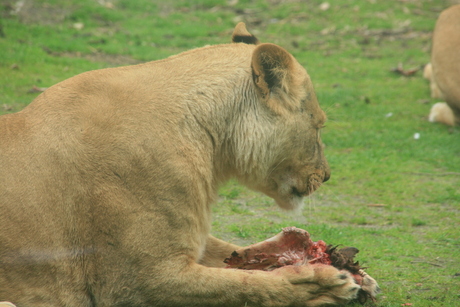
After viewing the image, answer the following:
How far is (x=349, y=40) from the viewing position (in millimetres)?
13312

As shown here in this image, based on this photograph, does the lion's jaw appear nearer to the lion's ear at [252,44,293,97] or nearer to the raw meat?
the raw meat

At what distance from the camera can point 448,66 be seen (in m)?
8.90

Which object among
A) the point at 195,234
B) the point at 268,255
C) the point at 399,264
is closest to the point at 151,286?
the point at 195,234

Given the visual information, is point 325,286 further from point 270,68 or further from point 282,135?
point 270,68

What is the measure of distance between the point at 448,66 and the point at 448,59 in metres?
0.13

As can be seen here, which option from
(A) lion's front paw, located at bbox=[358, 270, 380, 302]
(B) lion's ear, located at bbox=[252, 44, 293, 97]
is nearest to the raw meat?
(A) lion's front paw, located at bbox=[358, 270, 380, 302]

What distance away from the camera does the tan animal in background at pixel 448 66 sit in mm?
8734

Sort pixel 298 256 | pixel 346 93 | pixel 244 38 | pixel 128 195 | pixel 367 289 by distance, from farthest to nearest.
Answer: pixel 346 93 → pixel 244 38 → pixel 298 256 → pixel 367 289 → pixel 128 195

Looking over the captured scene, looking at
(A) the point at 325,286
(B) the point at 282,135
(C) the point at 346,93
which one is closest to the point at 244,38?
(B) the point at 282,135

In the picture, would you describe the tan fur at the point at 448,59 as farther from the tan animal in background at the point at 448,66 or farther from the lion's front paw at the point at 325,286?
the lion's front paw at the point at 325,286

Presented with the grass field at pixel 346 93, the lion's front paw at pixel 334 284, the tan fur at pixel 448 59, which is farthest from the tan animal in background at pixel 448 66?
the lion's front paw at pixel 334 284

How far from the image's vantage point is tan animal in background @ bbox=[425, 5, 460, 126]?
873 centimetres

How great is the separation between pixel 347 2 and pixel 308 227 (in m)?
10.9

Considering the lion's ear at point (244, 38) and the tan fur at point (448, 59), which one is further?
the tan fur at point (448, 59)
